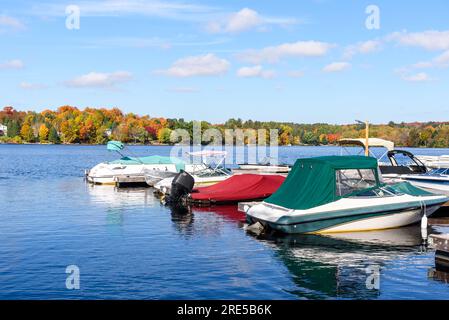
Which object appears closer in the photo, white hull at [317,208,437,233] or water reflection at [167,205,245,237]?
white hull at [317,208,437,233]

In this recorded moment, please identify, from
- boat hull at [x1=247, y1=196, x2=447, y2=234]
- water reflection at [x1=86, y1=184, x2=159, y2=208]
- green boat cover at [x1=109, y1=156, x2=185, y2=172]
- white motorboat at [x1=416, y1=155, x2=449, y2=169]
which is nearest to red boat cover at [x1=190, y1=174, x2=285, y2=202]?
water reflection at [x1=86, y1=184, x2=159, y2=208]

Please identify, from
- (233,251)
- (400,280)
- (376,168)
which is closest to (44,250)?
(233,251)

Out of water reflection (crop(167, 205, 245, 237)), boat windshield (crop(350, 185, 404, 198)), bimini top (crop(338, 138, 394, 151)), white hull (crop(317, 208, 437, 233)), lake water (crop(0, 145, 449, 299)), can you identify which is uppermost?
bimini top (crop(338, 138, 394, 151))

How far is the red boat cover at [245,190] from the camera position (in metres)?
38.8

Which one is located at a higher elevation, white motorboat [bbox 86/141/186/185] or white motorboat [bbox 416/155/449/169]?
white motorboat [bbox 416/155/449/169]

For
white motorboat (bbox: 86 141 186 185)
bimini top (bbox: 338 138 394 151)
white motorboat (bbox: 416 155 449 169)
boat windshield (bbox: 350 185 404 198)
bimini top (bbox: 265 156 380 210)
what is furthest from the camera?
white motorboat (bbox: 86 141 186 185)

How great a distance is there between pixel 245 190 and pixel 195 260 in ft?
56.2

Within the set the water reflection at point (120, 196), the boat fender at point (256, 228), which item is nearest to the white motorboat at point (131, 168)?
the water reflection at point (120, 196)

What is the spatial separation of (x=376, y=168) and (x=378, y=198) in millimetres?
2050

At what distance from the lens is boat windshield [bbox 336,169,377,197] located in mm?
28188

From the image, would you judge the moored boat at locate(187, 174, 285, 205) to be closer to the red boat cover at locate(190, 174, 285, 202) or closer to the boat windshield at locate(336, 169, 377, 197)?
the red boat cover at locate(190, 174, 285, 202)

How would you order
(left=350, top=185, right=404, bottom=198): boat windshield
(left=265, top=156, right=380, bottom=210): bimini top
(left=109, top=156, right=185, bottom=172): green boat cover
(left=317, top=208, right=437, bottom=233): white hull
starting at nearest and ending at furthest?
1. (left=265, top=156, right=380, bottom=210): bimini top
2. (left=317, top=208, right=437, bottom=233): white hull
3. (left=350, top=185, right=404, bottom=198): boat windshield
4. (left=109, top=156, right=185, bottom=172): green boat cover
